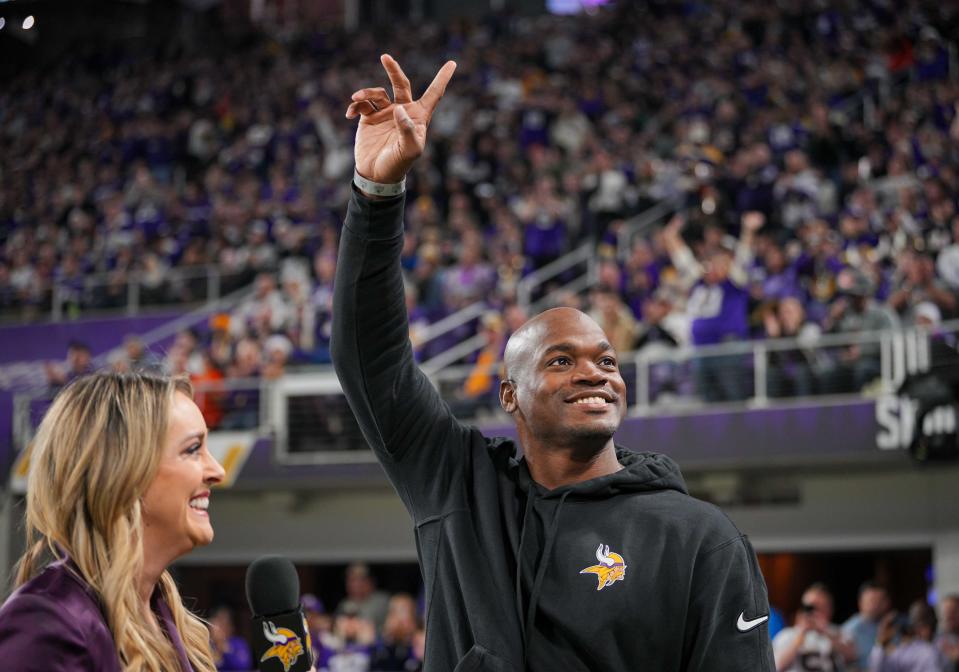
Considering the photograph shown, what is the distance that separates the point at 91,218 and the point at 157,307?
2.28 meters

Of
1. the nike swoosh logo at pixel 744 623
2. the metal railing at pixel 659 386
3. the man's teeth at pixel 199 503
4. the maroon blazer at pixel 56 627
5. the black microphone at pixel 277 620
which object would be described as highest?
the man's teeth at pixel 199 503

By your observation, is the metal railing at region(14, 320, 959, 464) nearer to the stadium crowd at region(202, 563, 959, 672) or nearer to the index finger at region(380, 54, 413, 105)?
the stadium crowd at region(202, 563, 959, 672)

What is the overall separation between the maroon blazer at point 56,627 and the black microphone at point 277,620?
0.40m

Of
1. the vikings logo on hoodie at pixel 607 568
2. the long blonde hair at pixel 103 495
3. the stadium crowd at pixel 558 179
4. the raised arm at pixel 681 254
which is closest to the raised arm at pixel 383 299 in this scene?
the vikings logo on hoodie at pixel 607 568

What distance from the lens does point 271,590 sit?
238 centimetres

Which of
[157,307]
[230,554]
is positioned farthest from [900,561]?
[157,307]

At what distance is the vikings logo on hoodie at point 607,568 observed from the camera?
8.46 ft

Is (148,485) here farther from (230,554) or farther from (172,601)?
(230,554)

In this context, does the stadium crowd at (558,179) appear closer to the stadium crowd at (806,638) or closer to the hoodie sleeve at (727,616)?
the stadium crowd at (806,638)

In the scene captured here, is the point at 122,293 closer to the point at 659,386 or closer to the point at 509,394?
the point at 659,386

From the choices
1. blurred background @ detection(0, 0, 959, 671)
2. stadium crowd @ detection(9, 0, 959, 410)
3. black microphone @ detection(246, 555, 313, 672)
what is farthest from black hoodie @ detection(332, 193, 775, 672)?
stadium crowd @ detection(9, 0, 959, 410)

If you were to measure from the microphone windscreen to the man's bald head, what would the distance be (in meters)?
0.67

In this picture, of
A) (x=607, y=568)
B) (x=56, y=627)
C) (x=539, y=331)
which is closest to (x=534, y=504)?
(x=607, y=568)

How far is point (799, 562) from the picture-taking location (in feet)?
38.5
